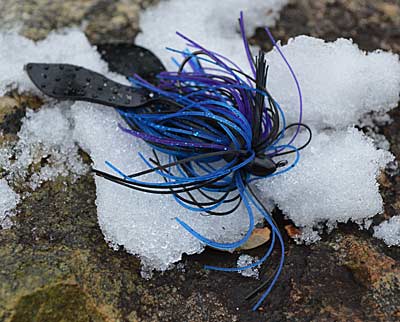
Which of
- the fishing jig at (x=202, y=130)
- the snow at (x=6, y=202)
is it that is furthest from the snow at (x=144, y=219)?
the snow at (x=6, y=202)

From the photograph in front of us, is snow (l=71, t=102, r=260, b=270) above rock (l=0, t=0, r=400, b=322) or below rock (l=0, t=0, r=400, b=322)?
above

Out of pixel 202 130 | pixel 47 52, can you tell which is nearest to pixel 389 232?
pixel 202 130

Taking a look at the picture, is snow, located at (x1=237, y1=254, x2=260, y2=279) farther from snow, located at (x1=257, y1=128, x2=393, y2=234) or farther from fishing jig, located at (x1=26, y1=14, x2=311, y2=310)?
snow, located at (x1=257, y1=128, x2=393, y2=234)

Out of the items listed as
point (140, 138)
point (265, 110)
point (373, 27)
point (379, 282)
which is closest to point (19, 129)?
point (140, 138)

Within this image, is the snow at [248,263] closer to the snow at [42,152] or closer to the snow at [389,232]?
the snow at [389,232]

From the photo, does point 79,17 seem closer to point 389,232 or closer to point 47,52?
point 47,52

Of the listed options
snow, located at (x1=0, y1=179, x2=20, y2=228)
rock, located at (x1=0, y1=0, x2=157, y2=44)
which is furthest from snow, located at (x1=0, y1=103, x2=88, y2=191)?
rock, located at (x1=0, y1=0, x2=157, y2=44)
